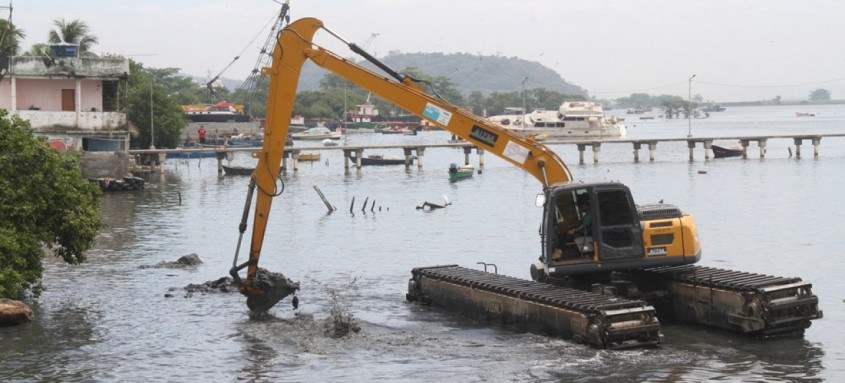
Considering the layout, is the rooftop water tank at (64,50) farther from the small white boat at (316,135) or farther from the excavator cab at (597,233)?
the small white boat at (316,135)

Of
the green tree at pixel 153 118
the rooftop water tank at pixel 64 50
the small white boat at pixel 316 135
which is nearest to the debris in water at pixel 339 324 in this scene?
the rooftop water tank at pixel 64 50

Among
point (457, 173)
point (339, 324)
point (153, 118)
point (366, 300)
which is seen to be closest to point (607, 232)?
point (339, 324)

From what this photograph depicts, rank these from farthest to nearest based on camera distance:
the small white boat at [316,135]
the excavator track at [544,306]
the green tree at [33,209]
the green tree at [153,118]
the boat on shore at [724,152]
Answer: the small white boat at [316,135], the boat on shore at [724,152], the green tree at [153,118], the green tree at [33,209], the excavator track at [544,306]

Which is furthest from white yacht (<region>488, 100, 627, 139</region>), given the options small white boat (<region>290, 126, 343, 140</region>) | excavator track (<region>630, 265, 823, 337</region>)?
excavator track (<region>630, 265, 823, 337</region>)

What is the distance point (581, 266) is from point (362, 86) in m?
6.09

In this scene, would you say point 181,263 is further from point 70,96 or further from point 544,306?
point 70,96

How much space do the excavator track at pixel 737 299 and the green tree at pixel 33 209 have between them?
13.5m

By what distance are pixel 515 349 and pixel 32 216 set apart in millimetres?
12218

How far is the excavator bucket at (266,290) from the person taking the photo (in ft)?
90.5

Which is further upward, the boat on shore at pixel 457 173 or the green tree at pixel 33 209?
the green tree at pixel 33 209

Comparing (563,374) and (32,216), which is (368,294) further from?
(563,374)

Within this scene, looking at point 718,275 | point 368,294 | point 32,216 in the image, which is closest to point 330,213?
point 368,294

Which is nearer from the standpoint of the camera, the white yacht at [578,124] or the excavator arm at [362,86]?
the excavator arm at [362,86]

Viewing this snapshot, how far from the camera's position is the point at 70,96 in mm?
74000
